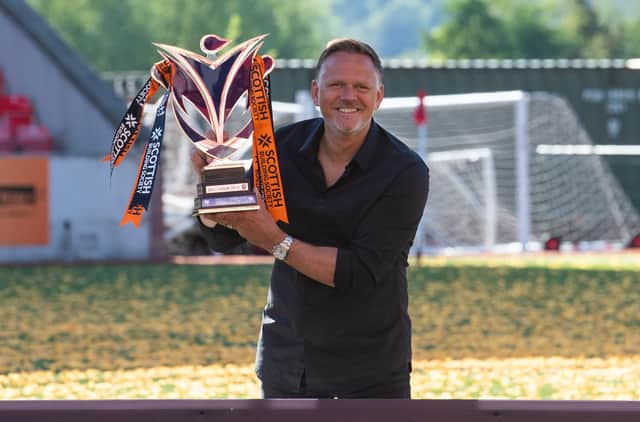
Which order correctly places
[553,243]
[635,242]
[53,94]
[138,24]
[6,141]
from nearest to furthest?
[6,141]
[53,94]
[553,243]
[635,242]
[138,24]

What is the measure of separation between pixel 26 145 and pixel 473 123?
10539mm

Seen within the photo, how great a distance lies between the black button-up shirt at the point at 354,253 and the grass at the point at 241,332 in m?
5.34

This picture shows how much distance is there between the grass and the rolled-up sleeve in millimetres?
5422

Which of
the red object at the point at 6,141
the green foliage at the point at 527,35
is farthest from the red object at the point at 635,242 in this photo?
the green foliage at the point at 527,35

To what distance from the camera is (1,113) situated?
2388 cm

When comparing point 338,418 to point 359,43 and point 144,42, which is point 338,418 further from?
point 144,42

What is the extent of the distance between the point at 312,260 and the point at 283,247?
0.10 m

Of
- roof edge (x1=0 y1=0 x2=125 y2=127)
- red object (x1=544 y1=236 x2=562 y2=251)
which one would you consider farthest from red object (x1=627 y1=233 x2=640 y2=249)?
roof edge (x1=0 y1=0 x2=125 y2=127)

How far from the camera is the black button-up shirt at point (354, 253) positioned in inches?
171

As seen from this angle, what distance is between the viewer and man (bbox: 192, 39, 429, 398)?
14.0 ft

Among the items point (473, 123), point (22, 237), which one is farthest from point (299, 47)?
point (22, 237)

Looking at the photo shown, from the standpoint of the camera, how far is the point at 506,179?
103 ft

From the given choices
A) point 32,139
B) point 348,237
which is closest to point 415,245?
point 32,139

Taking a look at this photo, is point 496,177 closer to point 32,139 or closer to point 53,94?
point 53,94
